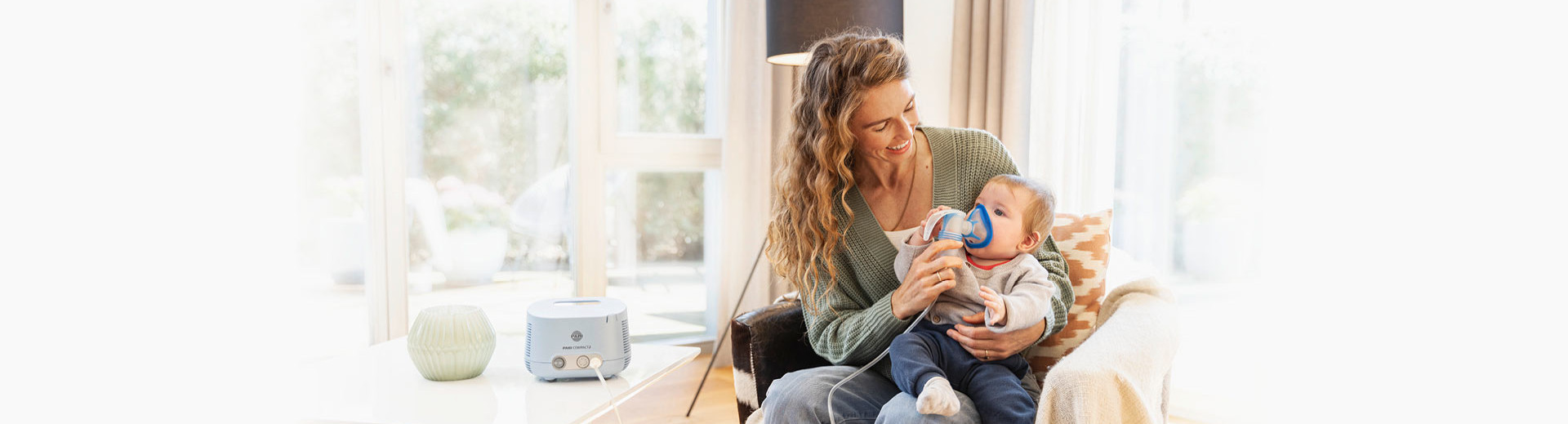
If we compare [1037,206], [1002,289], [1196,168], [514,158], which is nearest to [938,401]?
[1002,289]

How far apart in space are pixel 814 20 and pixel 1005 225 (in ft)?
3.32

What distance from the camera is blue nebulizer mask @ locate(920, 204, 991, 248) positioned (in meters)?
1.49

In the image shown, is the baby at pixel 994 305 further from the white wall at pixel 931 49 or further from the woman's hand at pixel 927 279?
the white wall at pixel 931 49

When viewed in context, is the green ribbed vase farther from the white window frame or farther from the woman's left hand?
the white window frame

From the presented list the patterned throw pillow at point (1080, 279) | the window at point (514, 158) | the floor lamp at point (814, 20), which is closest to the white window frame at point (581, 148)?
the window at point (514, 158)

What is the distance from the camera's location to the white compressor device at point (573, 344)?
1.52 m

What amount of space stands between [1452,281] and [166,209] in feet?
9.46

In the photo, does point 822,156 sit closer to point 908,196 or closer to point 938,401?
point 908,196

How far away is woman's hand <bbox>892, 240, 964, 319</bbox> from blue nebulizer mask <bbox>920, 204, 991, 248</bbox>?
0.07 ft

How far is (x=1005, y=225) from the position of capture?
4.89 feet

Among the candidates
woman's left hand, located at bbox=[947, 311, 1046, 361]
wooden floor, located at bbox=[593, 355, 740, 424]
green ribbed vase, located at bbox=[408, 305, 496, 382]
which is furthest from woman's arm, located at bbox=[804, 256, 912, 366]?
wooden floor, located at bbox=[593, 355, 740, 424]

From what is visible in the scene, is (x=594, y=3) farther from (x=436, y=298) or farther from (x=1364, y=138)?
(x=1364, y=138)

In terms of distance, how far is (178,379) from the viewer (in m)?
2.03

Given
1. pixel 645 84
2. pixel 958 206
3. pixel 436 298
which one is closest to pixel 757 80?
pixel 645 84
